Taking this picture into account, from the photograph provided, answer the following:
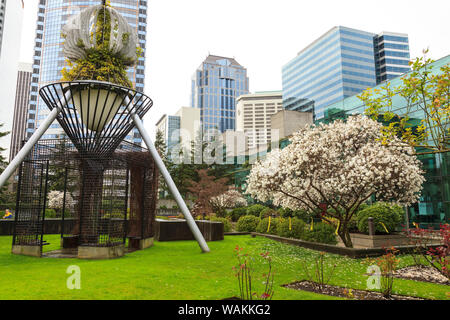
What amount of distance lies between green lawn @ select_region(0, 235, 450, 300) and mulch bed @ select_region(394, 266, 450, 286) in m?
0.63

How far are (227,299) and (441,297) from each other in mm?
4752

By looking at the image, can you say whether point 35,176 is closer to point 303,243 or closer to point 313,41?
point 303,243

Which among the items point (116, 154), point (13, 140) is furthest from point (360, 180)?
point (13, 140)

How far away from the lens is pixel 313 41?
112375 millimetres

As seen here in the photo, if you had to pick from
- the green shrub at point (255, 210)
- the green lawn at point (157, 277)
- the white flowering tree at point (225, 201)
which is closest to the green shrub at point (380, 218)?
the green lawn at point (157, 277)

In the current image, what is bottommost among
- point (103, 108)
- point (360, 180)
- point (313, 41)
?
point (360, 180)

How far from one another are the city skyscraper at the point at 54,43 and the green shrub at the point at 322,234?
266 ft

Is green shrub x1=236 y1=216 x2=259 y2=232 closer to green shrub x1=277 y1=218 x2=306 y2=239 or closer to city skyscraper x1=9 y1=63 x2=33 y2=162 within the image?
green shrub x1=277 y1=218 x2=306 y2=239

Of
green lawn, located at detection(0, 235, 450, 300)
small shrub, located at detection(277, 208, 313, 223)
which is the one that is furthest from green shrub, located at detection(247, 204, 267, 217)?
green lawn, located at detection(0, 235, 450, 300)

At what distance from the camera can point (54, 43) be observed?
93938 millimetres

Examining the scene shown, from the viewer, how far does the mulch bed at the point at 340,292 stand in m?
6.70

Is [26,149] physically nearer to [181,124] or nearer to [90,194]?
[90,194]

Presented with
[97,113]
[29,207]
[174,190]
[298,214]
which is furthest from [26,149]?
[298,214]
